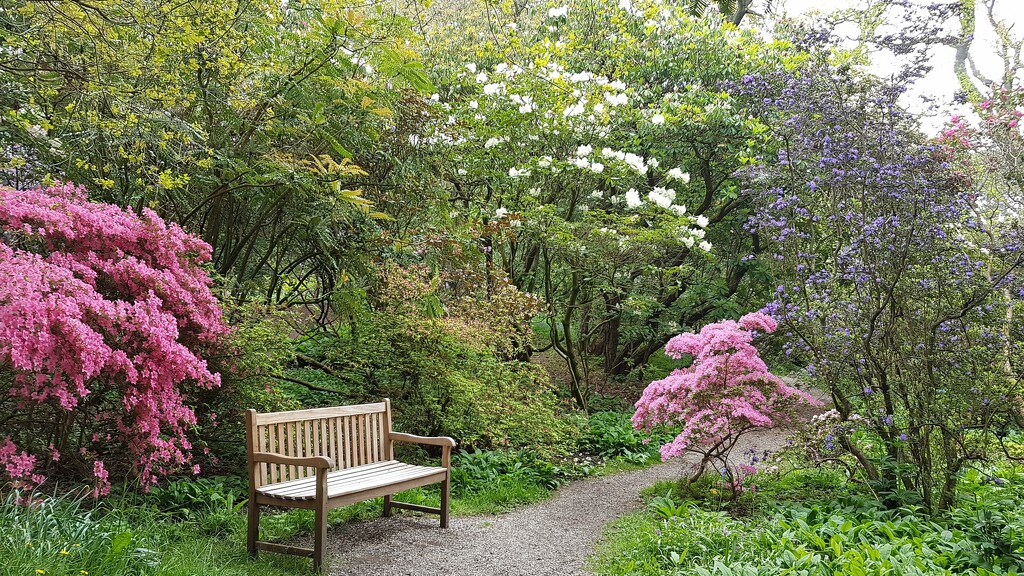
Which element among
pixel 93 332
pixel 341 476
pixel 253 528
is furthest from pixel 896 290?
pixel 93 332

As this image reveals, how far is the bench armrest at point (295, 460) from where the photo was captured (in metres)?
4.44

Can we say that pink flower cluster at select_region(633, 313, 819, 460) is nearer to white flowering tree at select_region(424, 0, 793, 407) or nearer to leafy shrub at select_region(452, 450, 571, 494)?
leafy shrub at select_region(452, 450, 571, 494)

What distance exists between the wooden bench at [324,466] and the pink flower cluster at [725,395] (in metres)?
2.05

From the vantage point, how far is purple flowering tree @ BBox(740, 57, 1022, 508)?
5281 millimetres

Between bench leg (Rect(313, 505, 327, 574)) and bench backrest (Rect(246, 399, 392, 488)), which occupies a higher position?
bench backrest (Rect(246, 399, 392, 488))

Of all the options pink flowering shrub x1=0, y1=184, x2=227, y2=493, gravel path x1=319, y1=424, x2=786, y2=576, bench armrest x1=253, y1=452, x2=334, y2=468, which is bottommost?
gravel path x1=319, y1=424, x2=786, y2=576

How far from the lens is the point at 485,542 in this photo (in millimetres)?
5418

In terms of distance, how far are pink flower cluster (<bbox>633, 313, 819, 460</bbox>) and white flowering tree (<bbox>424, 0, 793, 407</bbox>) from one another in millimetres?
1764

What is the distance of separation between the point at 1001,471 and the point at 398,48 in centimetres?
632

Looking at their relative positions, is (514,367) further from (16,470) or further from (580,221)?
(16,470)

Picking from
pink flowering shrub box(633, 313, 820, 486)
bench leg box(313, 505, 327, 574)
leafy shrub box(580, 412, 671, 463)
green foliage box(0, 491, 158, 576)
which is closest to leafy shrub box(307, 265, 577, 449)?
leafy shrub box(580, 412, 671, 463)

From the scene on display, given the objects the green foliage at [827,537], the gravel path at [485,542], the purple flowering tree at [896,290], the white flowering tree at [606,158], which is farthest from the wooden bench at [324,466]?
the purple flowering tree at [896,290]

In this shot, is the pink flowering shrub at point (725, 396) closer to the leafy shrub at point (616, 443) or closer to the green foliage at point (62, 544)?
the leafy shrub at point (616, 443)

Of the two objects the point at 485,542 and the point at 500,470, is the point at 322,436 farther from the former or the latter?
the point at 500,470
